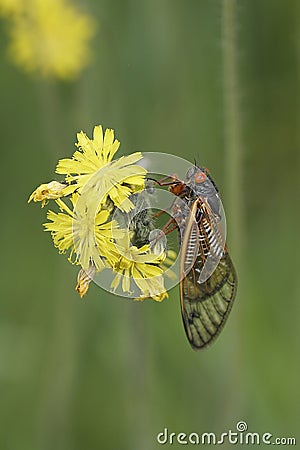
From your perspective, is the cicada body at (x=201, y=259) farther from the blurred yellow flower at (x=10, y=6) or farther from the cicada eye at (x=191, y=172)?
the blurred yellow flower at (x=10, y=6)

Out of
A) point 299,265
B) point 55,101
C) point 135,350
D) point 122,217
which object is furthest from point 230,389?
point 55,101

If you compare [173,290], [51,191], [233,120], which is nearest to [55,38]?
[173,290]

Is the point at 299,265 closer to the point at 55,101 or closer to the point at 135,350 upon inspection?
the point at 135,350

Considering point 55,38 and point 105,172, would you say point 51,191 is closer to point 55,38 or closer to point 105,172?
point 105,172

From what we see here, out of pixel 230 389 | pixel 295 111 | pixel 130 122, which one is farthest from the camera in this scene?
pixel 295 111

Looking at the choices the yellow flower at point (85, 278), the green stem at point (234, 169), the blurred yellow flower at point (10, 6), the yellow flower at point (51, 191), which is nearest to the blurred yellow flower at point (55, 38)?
the blurred yellow flower at point (10, 6)

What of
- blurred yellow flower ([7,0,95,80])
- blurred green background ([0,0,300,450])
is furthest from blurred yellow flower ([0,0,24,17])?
blurred green background ([0,0,300,450])

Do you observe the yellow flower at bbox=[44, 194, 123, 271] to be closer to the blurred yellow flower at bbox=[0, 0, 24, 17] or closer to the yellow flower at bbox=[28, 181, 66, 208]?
the yellow flower at bbox=[28, 181, 66, 208]
